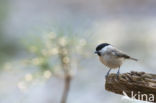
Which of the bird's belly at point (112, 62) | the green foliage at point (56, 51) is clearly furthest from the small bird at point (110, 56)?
the green foliage at point (56, 51)

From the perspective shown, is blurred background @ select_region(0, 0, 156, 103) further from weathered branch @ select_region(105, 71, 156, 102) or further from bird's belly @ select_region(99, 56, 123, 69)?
weathered branch @ select_region(105, 71, 156, 102)

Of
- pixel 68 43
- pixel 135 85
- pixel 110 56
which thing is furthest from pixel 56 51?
pixel 135 85

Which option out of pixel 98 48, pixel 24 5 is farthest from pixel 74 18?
pixel 98 48

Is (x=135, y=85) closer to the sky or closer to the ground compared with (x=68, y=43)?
closer to the ground

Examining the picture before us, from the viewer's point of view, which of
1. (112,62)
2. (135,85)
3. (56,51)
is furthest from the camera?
(56,51)

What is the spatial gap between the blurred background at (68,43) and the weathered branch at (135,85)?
0.60 metres

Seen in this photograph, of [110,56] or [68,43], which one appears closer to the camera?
[110,56]

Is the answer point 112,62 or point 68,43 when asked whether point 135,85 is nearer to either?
point 112,62

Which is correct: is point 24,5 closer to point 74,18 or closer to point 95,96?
point 74,18

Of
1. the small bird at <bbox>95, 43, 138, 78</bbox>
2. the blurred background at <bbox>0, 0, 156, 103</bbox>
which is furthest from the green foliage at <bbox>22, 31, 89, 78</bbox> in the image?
the small bird at <bbox>95, 43, 138, 78</bbox>

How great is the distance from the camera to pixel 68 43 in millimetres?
1166

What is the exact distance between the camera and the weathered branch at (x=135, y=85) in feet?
1.69

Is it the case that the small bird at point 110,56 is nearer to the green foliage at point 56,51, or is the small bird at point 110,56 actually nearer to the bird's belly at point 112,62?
the bird's belly at point 112,62

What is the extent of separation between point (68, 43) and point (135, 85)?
66cm
